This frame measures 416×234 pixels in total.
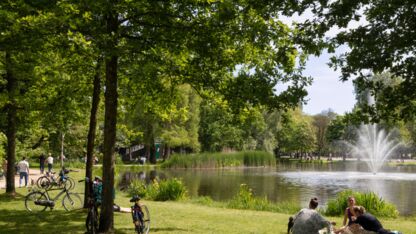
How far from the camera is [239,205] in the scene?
840 inches

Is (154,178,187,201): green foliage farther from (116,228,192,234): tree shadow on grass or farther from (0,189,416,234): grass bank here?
(116,228,192,234): tree shadow on grass

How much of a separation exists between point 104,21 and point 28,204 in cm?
803

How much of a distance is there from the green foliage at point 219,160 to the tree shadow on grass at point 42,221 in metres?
38.3

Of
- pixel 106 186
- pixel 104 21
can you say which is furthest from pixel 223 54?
pixel 106 186

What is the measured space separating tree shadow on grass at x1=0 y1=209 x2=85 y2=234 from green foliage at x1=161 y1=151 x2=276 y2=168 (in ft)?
126

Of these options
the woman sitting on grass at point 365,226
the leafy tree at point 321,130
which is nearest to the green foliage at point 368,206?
the woman sitting on grass at point 365,226

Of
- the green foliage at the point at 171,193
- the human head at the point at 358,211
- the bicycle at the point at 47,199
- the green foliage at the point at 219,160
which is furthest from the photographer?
the green foliage at the point at 219,160

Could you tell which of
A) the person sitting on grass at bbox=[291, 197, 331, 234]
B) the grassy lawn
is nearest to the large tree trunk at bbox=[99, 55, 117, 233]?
the grassy lawn

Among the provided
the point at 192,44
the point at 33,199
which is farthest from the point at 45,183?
the point at 192,44

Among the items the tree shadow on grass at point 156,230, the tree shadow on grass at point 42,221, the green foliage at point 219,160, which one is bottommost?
the tree shadow on grass at point 156,230

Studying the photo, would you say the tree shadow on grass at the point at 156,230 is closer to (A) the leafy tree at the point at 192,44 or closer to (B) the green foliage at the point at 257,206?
(A) the leafy tree at the point at 192,44

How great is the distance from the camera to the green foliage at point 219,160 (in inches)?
2157

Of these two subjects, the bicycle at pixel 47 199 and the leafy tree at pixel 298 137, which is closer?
the bicycle at pixel 47 199

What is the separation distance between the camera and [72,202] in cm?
1691
